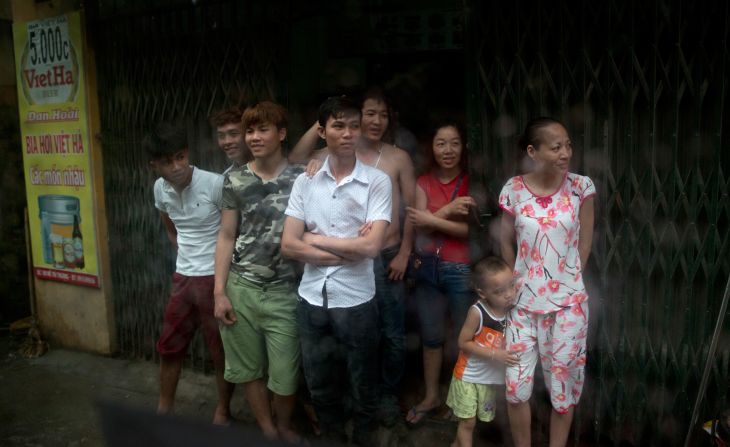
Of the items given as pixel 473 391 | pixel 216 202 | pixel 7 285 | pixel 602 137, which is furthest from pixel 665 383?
pixel 7 285

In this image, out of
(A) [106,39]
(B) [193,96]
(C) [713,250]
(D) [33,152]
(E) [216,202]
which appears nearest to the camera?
(C) [713,250]

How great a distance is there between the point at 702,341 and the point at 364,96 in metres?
2.32

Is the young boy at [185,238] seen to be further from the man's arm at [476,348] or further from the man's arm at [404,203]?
the man's arm at [476,348]

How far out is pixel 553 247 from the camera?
10.3 feet

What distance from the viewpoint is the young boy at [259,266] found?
3.55 m

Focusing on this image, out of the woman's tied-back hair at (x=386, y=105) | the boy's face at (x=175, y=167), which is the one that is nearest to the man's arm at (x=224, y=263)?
the boy's face at (x=175, y=167)

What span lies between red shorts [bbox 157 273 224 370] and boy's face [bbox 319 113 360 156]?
1245 millimetres

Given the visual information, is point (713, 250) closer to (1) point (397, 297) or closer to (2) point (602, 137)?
(2) point (602, 137)

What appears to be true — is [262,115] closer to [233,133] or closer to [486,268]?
[233,133]

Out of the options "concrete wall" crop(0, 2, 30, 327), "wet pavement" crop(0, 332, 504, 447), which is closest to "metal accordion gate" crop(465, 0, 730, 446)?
"wet pavement" crop(0, 332, 504, 447)

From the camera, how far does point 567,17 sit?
3418 mm

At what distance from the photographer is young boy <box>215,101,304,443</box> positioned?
3549 mm

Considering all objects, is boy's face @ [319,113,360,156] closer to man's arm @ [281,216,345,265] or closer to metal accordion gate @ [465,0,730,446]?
man's arm @ [281,216,345,265]

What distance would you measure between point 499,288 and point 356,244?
74 centimetres
